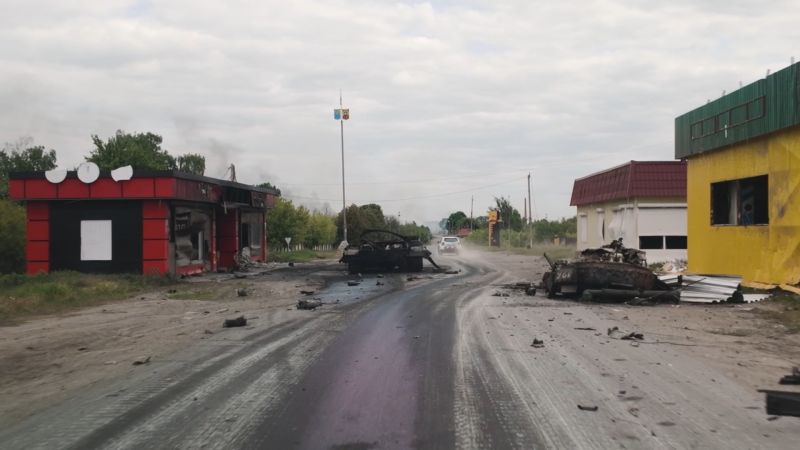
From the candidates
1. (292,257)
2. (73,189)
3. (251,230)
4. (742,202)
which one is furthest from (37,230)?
(742,202)

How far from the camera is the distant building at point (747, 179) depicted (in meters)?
16.1

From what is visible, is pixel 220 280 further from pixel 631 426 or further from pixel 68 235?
pixel 631 426

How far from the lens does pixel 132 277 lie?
23531 millimetres

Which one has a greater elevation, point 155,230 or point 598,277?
point 155,230

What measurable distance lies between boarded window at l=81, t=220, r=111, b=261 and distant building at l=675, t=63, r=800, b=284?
21.6 metres

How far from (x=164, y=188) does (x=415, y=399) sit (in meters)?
20.6

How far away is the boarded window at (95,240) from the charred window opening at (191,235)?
2.54 metres

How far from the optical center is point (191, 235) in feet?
92.7

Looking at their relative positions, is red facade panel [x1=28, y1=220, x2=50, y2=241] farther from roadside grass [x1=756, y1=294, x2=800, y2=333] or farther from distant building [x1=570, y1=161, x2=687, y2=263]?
distant building [x1=570, y1=161, x2=687, y2=263]

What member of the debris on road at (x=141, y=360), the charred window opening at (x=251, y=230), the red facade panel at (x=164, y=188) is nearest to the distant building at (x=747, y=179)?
the debris on road at (x=141, y=360)

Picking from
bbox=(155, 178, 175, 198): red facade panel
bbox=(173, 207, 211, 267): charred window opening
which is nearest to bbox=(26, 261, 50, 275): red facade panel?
bbox=(173, 207, 211, 267): charred window opening

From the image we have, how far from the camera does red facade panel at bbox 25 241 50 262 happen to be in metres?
24.9

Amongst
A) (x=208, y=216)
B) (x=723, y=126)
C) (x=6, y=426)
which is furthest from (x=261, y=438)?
(x=208, y=216)

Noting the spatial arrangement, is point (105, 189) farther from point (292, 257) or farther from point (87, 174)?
point (292, 257)
